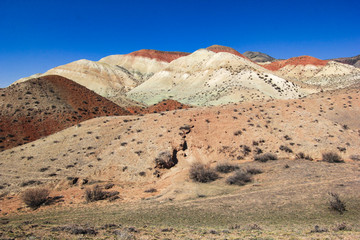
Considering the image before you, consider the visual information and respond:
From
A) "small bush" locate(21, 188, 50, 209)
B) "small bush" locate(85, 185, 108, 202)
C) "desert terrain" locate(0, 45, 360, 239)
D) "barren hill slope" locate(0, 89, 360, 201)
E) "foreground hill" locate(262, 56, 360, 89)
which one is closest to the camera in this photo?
"desert terrain" locate(0, 45, 360, 239)

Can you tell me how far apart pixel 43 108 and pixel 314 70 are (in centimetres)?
10057

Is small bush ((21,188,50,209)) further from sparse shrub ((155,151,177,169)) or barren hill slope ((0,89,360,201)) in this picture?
sparse shrub ((155,151,177,169))

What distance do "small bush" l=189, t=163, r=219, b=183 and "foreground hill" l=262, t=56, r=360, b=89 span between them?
75003mm

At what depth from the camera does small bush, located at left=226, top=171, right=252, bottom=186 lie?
15.8 m

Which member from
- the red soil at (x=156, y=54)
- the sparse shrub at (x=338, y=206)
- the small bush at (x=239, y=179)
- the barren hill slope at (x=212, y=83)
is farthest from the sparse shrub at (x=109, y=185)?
the red soil at (x=156, y=54)

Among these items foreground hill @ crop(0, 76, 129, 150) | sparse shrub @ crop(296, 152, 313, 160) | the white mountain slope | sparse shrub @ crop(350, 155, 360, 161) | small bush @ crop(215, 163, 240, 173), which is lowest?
sparse shrub @ crop(350, 155, 360, 161)

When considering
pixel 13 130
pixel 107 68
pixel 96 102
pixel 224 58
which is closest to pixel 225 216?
pixel 13 130

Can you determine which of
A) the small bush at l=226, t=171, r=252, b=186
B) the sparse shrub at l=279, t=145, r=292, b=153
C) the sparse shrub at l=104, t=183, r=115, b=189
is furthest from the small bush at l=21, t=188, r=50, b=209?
the sparse shrub at l=279, t=145, r=292, b=153

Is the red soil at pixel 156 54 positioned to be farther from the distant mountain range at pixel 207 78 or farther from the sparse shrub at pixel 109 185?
the sparse shrub at pixel 109 185

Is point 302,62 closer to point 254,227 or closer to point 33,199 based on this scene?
point 254,227

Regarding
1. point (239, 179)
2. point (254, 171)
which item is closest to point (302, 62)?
point (254, 171)

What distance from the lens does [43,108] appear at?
3747cm

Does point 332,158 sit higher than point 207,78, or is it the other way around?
point 207,78

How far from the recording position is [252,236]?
7.96m
